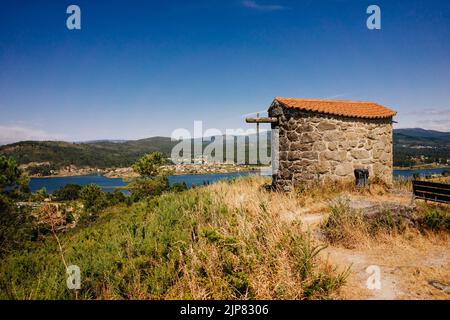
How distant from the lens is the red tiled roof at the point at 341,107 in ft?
29.5

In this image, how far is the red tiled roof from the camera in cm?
900

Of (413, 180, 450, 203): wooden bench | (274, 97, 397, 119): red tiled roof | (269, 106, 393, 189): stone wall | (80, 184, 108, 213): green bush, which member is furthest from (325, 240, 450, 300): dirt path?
(80, 184, 108, 213): green bush

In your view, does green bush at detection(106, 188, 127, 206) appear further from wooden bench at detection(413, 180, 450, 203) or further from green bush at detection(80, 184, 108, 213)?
wooden bench at detection(413, 180, 450, 203)

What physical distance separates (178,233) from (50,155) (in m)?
120

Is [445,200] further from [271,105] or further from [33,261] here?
[33,261]

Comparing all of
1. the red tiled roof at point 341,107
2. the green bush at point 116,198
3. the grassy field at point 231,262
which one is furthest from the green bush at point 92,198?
the grassy field at point 231,262

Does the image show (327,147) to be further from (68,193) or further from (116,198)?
(68,193)

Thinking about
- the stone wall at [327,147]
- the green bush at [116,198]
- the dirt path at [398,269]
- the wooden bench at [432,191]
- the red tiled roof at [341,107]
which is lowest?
the green bush at [116,198]

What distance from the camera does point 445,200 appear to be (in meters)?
6.16

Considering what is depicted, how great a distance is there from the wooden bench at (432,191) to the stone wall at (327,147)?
86.1 inches

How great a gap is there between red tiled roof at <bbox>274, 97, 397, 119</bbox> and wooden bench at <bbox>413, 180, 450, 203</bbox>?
314 centimetres

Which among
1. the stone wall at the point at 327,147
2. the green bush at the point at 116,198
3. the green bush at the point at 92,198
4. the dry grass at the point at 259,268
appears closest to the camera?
the dry grass at the point at 259,268

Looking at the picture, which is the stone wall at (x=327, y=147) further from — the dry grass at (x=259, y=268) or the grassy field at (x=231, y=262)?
the dry grass at (x=259, y=268)
